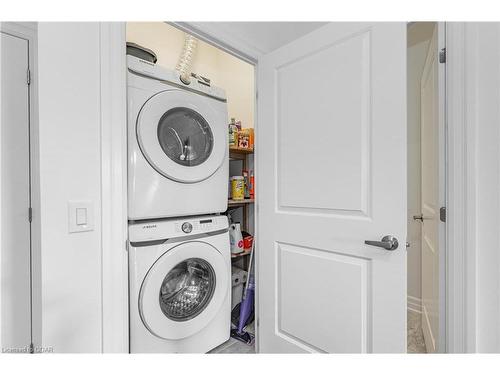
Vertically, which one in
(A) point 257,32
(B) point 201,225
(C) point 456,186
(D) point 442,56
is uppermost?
(A) point 257,32

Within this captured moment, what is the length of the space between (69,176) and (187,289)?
0.93 meters

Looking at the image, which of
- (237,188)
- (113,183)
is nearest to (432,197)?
(237,188)

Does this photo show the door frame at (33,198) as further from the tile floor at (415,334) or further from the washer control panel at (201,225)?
the tile floor at (415,334)

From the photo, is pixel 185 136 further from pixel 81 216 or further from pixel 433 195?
pixel 433 195

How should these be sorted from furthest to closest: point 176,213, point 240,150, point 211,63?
point 211,63, point 240,150, point 176,213

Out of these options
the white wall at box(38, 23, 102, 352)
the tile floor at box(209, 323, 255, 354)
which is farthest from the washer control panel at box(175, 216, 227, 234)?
the tile floor at box(209, 323, 255, 354)

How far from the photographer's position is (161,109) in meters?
1.25

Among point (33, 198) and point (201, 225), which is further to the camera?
point (201, 225)

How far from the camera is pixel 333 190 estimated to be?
3.68ft

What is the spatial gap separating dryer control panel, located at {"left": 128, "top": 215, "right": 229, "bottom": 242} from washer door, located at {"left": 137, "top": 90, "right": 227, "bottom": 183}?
24 centimetres

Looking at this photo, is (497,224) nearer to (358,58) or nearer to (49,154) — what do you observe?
(358,58)

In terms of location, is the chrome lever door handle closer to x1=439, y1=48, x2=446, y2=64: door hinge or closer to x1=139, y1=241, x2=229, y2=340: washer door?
x1=439, y1=48, x2=446, y2=64: door hinge

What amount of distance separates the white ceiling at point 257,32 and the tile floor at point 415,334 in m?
2.02
